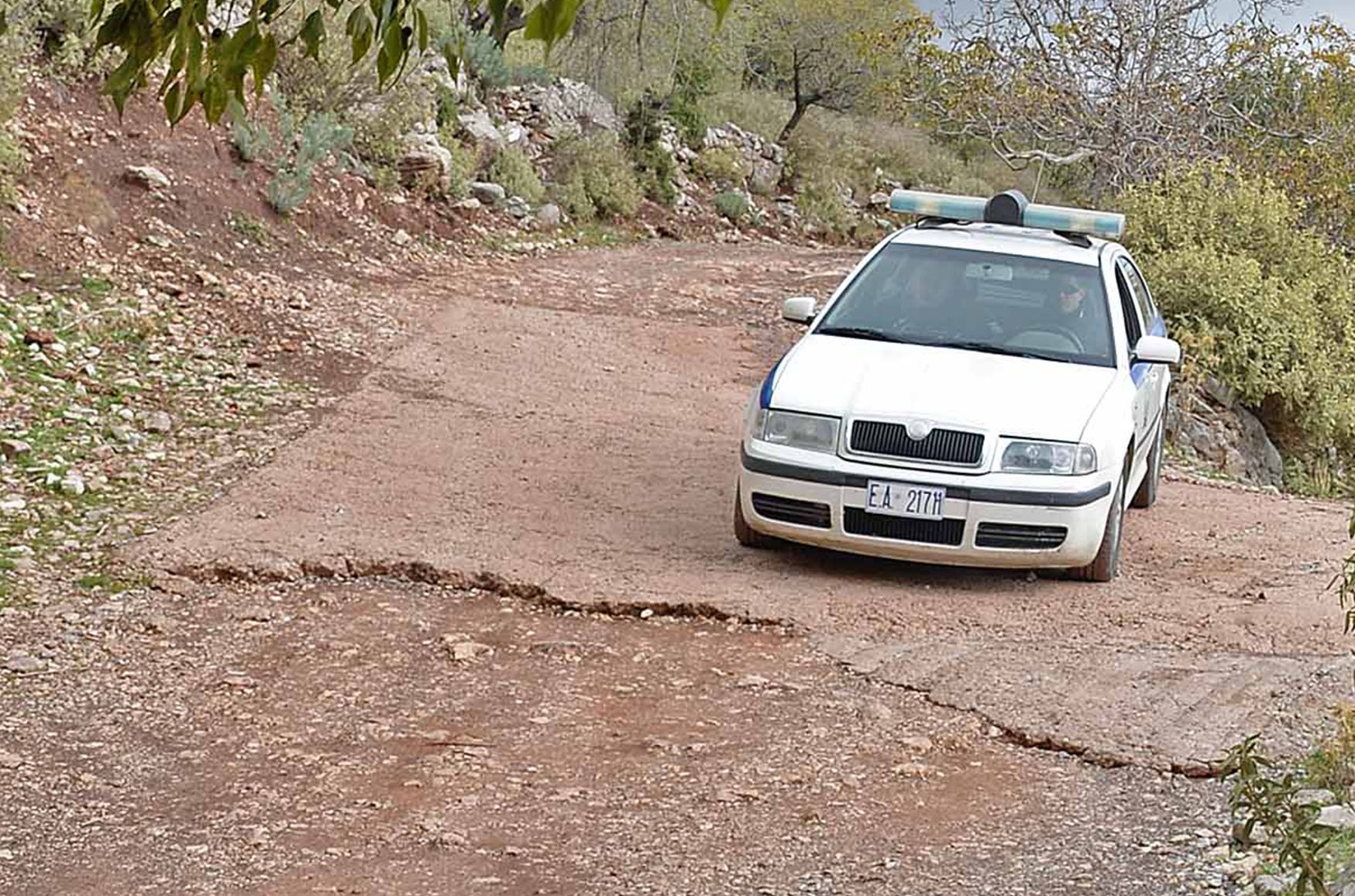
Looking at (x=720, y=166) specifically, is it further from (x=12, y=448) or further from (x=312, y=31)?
(x=312, y=31)

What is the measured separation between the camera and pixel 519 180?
808 inches

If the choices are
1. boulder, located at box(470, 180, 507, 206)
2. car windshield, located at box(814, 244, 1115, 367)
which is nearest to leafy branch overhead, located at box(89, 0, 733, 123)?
car windshield, located at box(814, 244, 1115, 367)

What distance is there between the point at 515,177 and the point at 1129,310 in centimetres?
1229

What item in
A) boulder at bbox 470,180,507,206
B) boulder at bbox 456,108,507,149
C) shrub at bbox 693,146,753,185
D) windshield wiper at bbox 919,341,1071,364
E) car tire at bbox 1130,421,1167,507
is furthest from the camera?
shrub at bbox 693,146,753,185

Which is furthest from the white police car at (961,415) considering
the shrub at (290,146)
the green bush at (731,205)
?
the green bush at (731,205)

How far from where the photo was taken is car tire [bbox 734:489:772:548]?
8.18m

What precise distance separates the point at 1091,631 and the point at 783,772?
217 centimetres

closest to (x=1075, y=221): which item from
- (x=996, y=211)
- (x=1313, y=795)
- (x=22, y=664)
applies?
(x=996, y=211)

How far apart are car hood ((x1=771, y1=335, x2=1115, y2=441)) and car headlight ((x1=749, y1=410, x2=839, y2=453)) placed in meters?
0.04

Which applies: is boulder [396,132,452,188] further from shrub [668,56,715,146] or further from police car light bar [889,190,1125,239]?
police car light bar [889,190,1125,239]

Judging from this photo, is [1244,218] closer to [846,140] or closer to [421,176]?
[421,176]

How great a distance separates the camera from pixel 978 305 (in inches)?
349

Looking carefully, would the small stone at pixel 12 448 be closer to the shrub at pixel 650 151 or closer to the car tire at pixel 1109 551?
the car tire at pixel 1109 551

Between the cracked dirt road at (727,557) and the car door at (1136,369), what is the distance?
57cm
